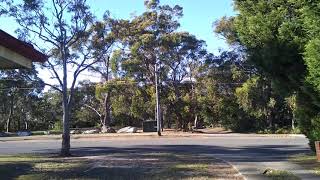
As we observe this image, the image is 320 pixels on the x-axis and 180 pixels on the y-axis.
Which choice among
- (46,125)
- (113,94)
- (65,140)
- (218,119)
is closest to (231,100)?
(218,119)

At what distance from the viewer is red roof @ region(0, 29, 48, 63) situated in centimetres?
948

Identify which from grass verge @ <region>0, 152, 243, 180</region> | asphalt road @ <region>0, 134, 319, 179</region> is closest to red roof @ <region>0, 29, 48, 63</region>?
grass verge @ <region>0, 152, 243, 180</region>

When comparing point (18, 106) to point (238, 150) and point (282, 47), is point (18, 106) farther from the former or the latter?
point (282, 47)

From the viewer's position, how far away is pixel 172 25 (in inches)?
2249

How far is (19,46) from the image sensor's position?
9984mm

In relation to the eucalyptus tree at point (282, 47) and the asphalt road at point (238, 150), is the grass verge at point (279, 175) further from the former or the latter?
the eucalyptus tree at point (282, 47)

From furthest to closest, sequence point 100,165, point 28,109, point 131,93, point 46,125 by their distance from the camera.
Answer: point 46,125 → point 28,109 → point 131,93 → point 100,165

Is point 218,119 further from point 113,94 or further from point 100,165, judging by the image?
point 100,165

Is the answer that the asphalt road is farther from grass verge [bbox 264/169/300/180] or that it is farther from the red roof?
the red roof

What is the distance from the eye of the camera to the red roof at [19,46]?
31.1 ft

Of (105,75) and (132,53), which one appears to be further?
(105,75)

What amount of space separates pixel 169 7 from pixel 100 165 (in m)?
40.4

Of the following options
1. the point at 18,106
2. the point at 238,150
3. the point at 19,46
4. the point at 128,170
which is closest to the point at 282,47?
the point at 128,170

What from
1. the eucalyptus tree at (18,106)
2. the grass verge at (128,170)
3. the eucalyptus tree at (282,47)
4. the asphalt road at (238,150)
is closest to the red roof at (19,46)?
the grass verge at (128,170)
